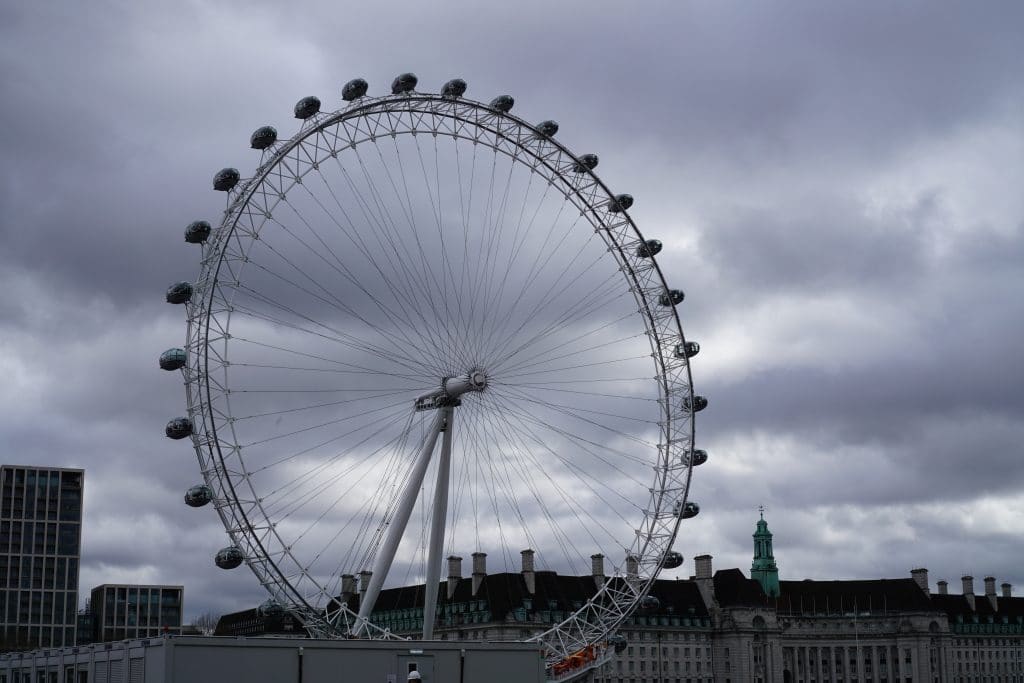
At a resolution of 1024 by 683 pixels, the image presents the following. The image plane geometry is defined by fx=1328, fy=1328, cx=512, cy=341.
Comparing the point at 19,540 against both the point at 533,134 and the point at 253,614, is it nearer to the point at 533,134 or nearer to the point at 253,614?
the point at 253,614

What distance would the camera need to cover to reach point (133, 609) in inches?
7539

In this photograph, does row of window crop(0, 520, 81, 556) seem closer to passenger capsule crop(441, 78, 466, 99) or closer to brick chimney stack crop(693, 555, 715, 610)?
brick chimney stack crop(693, 555, 715, 610)

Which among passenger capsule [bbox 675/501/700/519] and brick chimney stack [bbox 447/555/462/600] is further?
brick chimney stack [bbox 447/555/462/600]

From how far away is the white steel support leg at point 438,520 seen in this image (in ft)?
188

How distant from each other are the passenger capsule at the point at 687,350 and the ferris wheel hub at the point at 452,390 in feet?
52.1

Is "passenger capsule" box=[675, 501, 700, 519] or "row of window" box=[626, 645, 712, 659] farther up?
"passenger capsule" box=[675, 501, 700, 519]

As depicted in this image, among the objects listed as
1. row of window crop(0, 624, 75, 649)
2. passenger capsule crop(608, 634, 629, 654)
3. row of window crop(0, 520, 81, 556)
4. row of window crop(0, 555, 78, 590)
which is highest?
row of window crop(0, 520, 81, 556)

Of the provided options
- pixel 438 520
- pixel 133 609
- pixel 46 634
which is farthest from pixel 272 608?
pixel 133 609

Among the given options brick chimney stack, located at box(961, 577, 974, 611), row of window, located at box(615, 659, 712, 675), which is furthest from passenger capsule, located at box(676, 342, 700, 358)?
brick chimney stack, located at box(961, 577, 974, 611)

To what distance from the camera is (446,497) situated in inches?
2283

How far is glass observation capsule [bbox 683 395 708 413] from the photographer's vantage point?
223 ft

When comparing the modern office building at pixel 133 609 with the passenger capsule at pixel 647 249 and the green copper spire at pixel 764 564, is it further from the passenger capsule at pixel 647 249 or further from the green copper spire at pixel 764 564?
the passenger capsule at pixel 647 249

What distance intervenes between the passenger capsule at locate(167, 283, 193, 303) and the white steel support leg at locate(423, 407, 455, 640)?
12.3 metres

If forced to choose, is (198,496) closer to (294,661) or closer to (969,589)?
(294,661)
